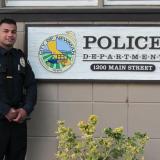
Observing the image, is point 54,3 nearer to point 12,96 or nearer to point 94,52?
point 94,52

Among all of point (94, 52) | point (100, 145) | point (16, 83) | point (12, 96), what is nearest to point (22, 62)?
point (16, 83)

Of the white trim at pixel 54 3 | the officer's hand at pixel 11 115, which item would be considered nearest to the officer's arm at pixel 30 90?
the officer's hand at pixel 11 115

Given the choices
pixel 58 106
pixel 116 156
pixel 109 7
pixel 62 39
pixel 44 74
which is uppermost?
pixel 109 7

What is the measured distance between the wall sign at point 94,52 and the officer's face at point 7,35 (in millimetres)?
361

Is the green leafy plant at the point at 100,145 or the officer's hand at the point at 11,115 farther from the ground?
the officer's hand at the point at 11,115

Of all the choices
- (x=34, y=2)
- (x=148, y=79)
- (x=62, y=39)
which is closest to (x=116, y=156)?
(x=148, y=79)

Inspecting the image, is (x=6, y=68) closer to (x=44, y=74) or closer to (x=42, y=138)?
(x=44, y=74)

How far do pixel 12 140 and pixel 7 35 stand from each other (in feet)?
3.04

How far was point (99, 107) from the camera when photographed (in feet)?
16.3

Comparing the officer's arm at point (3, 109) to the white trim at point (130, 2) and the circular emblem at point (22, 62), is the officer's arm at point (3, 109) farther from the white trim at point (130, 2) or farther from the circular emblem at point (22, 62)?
the white trim at point (130, 2)

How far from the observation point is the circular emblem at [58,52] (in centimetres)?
496

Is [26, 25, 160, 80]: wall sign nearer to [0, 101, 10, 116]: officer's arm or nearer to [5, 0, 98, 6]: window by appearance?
[5, 0, 98, 6]: window

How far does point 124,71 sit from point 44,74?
763mm

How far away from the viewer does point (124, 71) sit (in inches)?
193
